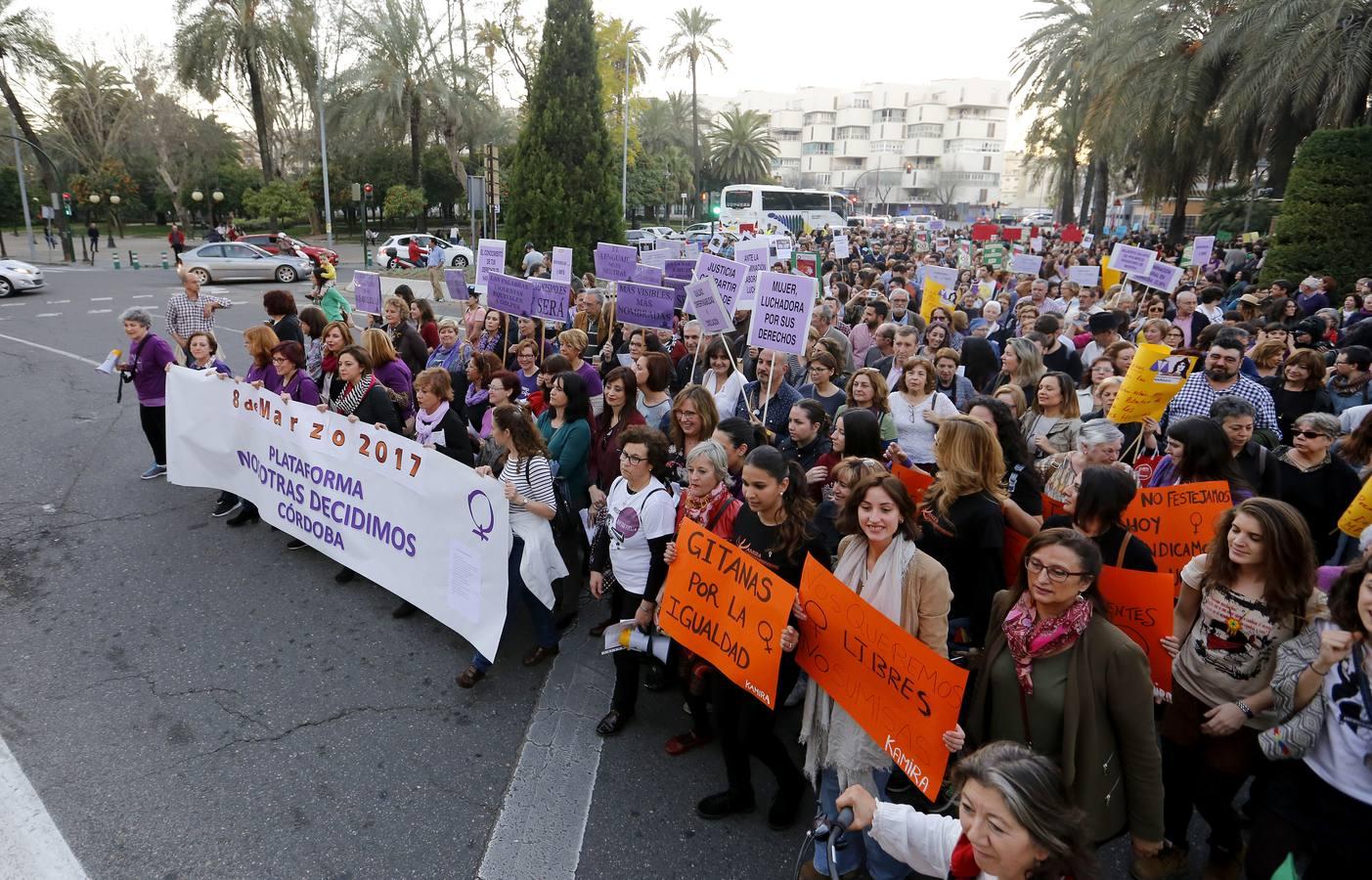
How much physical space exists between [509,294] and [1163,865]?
690cm

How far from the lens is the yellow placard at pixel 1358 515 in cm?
378

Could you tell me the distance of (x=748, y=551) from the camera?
10.8 ft

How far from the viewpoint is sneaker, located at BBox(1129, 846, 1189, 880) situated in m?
2.91

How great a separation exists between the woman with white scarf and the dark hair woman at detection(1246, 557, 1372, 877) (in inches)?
43.9

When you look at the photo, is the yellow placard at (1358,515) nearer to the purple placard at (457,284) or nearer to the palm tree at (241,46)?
the purple placard at (457,284)

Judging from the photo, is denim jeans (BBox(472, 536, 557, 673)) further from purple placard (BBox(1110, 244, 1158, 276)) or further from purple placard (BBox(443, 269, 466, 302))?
purple placard (BBox(1110, 244, 1158, 276))

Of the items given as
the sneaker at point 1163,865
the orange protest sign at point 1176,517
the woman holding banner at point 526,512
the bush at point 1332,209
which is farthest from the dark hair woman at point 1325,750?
the bush at point 1332,209

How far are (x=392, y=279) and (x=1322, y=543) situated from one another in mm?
24774

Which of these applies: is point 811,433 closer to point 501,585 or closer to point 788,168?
point 501,585

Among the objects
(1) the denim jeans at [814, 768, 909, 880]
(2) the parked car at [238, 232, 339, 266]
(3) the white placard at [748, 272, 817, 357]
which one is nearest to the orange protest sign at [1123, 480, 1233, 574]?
(1) the denim jeans at [814, 768, 909, 880]

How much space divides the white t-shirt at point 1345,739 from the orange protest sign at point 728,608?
67.7 inches

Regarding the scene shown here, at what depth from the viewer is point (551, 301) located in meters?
7.91

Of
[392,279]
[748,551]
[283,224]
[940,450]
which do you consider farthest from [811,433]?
[283,224]

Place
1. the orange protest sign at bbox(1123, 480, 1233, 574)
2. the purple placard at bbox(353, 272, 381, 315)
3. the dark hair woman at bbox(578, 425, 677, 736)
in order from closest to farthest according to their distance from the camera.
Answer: the orange protest sign at bbox(1123, 480, 1233, 574) < the dark hair woman at bbox(578, 425, 677, 736) < the purple placard at bbox(353, 272, 381, 315)
